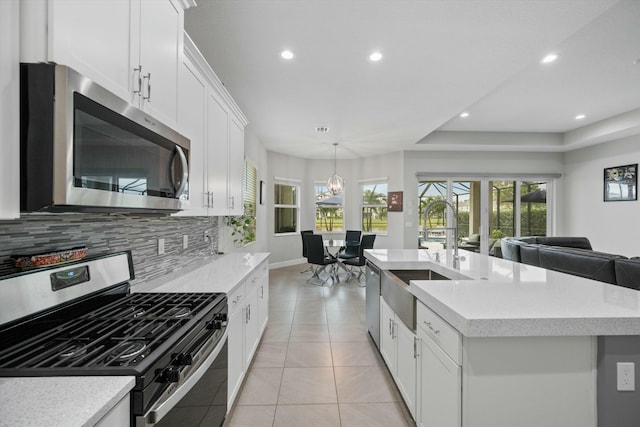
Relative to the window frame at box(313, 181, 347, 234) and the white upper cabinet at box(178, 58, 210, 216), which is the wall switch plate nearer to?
the white upper cabinet at box(178, 58, 210, 216)

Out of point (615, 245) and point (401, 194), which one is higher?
point (401, 194)

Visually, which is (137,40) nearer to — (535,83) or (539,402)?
(539,402)

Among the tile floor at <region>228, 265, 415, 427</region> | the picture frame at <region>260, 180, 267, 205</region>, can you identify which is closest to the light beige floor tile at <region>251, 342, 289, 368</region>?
the tile floor at <region>228, 265, 415, 427</region>

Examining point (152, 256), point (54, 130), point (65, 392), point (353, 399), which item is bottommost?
point (353, 399)

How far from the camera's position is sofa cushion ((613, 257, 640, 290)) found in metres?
2.57

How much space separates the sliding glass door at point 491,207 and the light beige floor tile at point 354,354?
414 cm

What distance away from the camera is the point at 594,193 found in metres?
5.74

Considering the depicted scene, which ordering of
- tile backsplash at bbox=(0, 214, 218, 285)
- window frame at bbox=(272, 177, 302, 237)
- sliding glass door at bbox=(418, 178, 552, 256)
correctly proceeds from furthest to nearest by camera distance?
window frame at bbox=(272, 177, 302, 237), sliding glass door at bbox=(418, 178, 552, 256), tile backsplash at bbox=(0, 214, 218, 285)

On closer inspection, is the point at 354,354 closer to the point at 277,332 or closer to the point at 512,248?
the point at 277,332

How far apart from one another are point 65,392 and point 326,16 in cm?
245

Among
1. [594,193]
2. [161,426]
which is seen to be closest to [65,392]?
[161,426]

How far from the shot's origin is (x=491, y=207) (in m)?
6.43

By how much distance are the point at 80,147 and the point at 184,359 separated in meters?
0.79

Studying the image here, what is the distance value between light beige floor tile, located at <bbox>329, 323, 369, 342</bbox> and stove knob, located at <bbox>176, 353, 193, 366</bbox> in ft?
6.96
